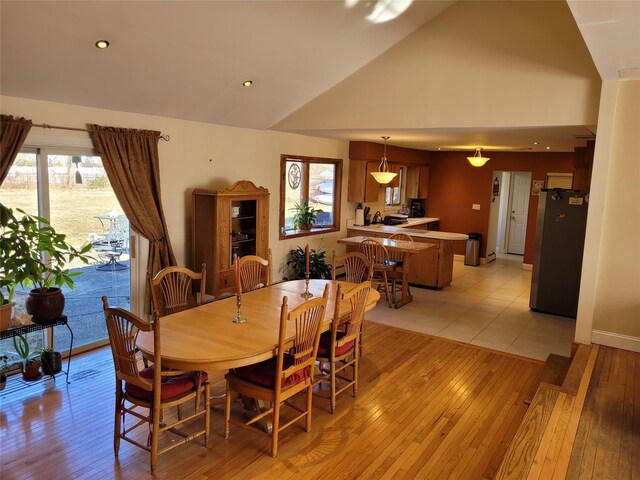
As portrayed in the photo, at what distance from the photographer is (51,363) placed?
404 cm

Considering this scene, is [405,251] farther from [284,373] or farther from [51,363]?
[51,363]

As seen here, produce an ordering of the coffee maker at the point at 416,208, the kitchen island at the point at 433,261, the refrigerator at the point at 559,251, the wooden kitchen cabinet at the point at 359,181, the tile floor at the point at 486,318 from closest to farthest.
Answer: the tile floor at the point at 486,318, the refrigerator at the point at 559,251, the kitchen island at the point at 433,261, the wooden kitchen cabinet at the point at 359,181, the coffee maker at the point at 416,208

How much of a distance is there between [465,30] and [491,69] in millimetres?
520

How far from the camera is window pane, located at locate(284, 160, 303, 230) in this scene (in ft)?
23.2

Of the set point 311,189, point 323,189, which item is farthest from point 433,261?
point 311,189

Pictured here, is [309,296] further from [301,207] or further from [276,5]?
[301,207]

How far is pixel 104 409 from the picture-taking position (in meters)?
3.55

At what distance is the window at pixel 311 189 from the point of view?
6969mm

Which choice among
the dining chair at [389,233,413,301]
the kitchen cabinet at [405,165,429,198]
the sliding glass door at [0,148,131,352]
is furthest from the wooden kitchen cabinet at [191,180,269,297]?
the kitchen cabinet at [405,165,429,198]

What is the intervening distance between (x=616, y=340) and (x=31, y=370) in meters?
5.13

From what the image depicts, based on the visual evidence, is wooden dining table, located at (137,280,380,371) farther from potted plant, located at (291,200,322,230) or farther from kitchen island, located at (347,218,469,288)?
kitchen island, located at (347,218,469,288)

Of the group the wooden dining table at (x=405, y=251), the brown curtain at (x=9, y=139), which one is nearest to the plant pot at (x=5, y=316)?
the brown curtain at (x=9, y=139)

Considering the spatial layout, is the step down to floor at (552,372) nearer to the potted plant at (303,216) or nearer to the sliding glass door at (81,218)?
the potted plant at (303,216)

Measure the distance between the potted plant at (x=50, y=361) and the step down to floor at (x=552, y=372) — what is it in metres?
3.96
